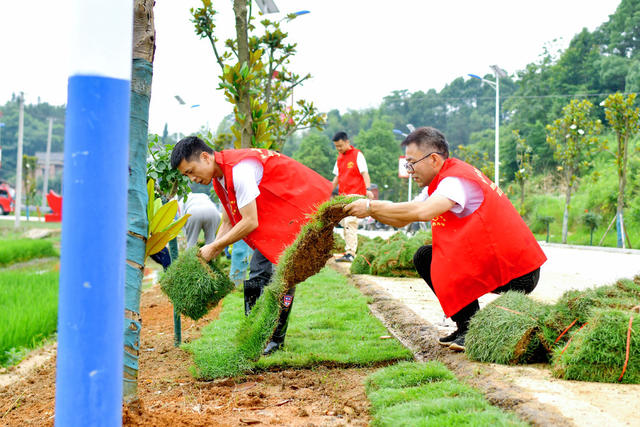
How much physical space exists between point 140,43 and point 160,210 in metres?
0.99

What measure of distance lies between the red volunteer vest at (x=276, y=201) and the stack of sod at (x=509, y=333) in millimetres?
1419

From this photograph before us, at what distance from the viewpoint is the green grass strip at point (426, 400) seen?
2420mm

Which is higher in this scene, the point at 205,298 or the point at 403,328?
the point at 205,298

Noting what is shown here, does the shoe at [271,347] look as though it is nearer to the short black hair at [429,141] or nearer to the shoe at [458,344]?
the shoe at [458,344]

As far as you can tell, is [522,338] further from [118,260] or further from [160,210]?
[118,260]

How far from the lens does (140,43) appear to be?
2.76 m

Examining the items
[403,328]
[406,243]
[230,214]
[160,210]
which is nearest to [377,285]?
[406,243]

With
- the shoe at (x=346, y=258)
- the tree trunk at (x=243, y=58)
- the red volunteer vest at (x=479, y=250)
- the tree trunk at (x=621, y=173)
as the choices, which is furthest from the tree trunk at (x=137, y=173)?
the tree trunk at (x=621, y=173)

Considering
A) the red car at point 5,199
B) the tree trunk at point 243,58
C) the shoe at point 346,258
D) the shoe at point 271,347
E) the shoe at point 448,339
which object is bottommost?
the red car at point 5,199

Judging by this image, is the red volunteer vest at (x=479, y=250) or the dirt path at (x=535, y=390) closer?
the dirt path at (x=535, y=390)

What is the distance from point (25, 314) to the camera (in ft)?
22.1

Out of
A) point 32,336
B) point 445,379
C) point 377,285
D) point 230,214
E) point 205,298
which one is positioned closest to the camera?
point 445,379

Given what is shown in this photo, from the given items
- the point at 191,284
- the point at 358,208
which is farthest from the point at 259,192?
the point at 358,208

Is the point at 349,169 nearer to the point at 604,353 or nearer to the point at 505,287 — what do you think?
the point at 505,287
